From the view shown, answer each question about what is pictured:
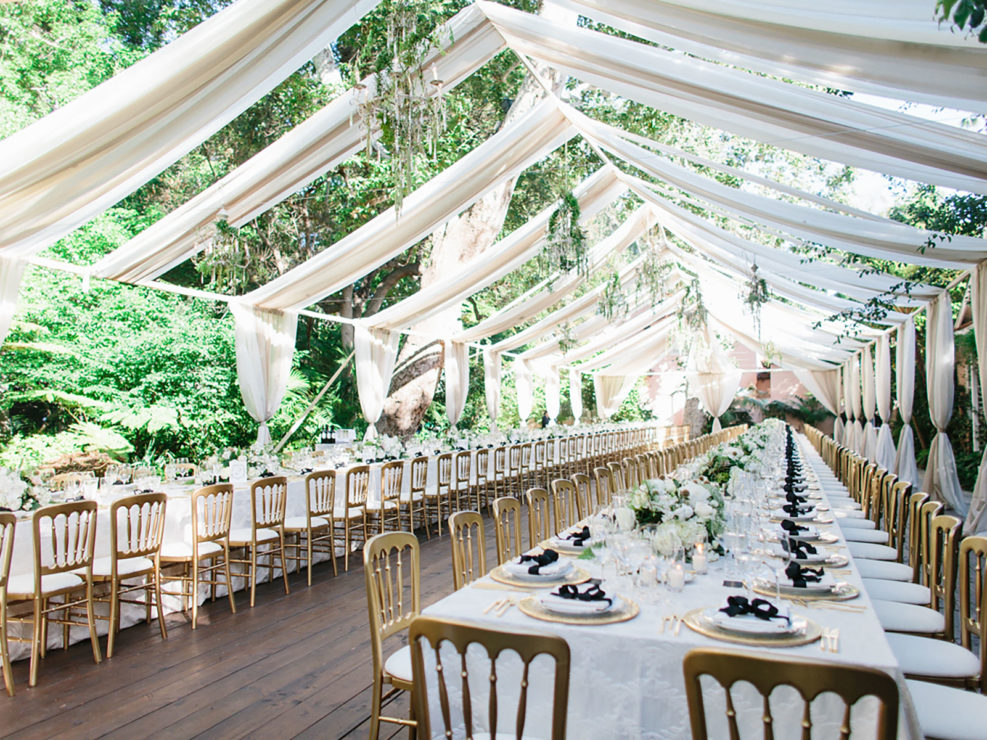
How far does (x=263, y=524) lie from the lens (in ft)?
17.0

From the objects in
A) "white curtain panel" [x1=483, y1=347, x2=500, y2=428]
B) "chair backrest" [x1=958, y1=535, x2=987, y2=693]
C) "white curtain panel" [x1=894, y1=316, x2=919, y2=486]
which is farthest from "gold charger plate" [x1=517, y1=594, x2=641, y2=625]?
"white curtain panel" [x1=483, y1=347, x2=500, y2=428]

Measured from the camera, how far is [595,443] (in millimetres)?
14852

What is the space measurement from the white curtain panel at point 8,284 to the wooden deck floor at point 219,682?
236 cm

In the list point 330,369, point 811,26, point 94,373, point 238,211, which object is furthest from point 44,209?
point 330,369

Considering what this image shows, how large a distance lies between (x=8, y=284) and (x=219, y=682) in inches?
130

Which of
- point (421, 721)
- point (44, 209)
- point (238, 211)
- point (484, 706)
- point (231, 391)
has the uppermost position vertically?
point (238, 211)

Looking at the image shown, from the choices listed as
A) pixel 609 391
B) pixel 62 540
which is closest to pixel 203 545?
pixel 62 540

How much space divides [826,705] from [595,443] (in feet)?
43.0

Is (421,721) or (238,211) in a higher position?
(238,211)

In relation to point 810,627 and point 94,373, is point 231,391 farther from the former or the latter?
point 810,627

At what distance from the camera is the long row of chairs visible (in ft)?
7.50

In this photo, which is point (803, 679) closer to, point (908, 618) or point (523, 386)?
point (908, 618)

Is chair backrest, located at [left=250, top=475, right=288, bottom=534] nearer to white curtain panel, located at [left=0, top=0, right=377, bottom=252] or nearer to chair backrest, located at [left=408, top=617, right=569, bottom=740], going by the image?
white curtain panel, located at [left=0, top=0, right=377, bottom=252]

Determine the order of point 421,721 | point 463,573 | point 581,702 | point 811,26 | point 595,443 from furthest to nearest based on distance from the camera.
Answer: point 595,443
point 463,573
point 811,26
point 581,702
point 421,721
